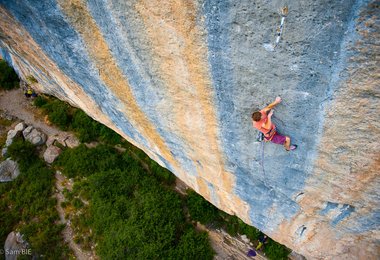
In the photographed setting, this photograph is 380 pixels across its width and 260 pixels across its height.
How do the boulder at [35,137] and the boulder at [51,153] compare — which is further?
the boulder at [35,137]

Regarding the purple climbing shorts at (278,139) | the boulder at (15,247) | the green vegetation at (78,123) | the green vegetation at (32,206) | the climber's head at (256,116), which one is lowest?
the boulder at (15,247)

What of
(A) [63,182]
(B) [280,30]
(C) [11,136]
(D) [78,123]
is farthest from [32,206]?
(B) [280,30]

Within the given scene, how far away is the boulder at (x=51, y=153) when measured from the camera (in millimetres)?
9617

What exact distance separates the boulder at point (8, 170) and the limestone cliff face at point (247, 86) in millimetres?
5623

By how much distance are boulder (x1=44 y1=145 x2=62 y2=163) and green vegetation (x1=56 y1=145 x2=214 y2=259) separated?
23 cm

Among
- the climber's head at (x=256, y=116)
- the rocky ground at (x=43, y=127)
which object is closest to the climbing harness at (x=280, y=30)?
the climber's head at (x=256, y=116)

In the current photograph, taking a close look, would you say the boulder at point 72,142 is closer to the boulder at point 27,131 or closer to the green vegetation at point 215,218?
the boulder at point 27,131

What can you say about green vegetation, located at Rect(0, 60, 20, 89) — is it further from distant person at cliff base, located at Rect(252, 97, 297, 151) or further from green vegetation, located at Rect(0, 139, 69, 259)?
distant person at cliff base, located at Rect(252, 97, 297, 151)

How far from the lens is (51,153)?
966cm

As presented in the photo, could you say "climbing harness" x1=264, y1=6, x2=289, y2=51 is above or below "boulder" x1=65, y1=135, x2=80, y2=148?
above

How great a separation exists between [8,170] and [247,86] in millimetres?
9696

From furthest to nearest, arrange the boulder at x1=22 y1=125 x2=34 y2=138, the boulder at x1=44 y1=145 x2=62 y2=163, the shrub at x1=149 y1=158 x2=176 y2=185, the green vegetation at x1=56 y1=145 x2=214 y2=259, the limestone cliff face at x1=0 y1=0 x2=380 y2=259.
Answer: the boulder at x1=22 y1=125 x2=34 y2=138
the boulder at x1=44 y1=145 x2=62 y2=163
the shrub at x1=149 y1=158 x2=176 y2=185
the green vegetation at x1=56 y1=145 x2=214 y2=259
the limestone cliff face at x1=0 y1=0 x2=380 y2=259

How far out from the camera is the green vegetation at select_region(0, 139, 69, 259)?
27.6ft

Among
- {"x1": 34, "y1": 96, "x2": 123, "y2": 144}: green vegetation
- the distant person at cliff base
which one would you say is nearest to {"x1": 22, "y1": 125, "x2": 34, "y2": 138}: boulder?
{"x1": 34, "y1": 96, "x2": 123, "y2": 144}: green vegetation
